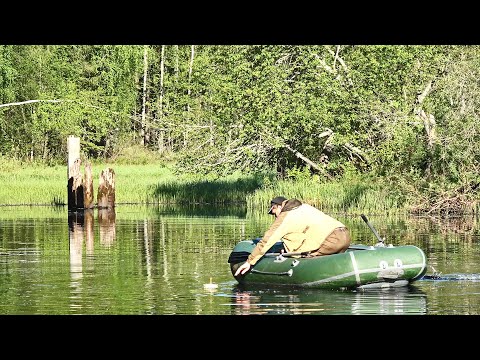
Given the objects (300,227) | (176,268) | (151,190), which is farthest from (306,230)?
(151,190)

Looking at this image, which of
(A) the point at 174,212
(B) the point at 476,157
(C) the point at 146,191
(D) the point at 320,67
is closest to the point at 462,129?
(B) the point at 476,157

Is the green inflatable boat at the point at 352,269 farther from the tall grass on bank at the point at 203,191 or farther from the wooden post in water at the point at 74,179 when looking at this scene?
the wooden post in water at the point at 74,179

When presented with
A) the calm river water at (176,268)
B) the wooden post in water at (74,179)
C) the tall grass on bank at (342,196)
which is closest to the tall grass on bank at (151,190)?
the wooden post in water at (74,179)

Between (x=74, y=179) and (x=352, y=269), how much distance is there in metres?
19.3

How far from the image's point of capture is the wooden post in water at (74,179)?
32844 millimetres

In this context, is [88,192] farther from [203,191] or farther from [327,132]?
[327,132]

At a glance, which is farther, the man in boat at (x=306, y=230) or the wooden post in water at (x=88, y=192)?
the wooden post in water at (x=88, y=192)

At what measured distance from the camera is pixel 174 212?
31828mm

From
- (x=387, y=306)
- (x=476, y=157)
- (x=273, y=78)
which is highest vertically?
(x=273, y=78)

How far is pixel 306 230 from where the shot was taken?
1512cm

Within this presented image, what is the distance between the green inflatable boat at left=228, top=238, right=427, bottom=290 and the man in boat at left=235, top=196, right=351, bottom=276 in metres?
0.22
